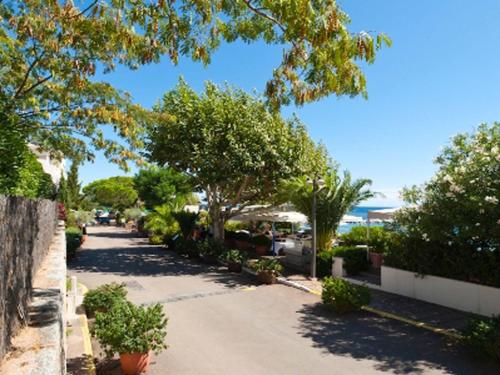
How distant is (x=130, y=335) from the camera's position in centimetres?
723

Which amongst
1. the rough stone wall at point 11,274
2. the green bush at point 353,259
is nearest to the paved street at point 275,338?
the green bush at point 353,259

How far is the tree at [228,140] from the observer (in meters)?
20.4

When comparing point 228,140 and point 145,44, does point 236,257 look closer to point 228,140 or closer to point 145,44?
point 228,140

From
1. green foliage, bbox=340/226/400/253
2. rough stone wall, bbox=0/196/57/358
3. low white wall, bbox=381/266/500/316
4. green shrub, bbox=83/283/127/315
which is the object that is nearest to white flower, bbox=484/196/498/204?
Result: low white wall, bbox=381/266/500/316

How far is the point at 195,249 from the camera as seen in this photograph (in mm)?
22859

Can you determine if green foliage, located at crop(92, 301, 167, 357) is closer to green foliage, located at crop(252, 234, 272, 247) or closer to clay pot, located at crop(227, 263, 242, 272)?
clay pot, located at crop(227, 263, 242, 272)

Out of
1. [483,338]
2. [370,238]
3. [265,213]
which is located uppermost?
[265,213]

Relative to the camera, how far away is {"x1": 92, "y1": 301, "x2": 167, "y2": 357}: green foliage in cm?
716

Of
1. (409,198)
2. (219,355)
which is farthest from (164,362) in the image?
(409,198)

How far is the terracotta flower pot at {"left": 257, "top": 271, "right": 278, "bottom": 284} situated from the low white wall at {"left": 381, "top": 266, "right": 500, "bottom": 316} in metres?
4.14

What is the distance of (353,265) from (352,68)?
12223 millimetres

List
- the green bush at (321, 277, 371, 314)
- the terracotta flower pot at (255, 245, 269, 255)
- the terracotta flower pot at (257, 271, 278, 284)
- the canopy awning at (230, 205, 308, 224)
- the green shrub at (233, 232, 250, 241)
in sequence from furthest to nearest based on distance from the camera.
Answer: the green shrub at (233, 232, 250, 241), the terracotta flower pot at (255, 245, 269, 255), the canopy awning at (230, 205, 308, 224), the terracotta flower pot at (257, 271, 278, 284), the green bush at (321, 277, 371, 314)

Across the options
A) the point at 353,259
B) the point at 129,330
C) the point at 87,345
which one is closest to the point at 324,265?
the point at 353,259

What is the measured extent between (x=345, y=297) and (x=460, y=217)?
13.0 ft
